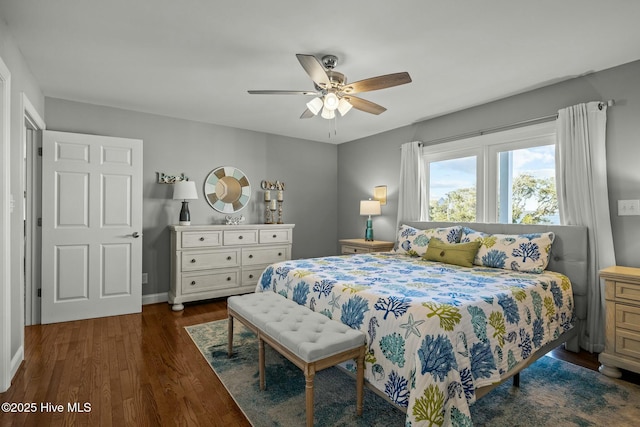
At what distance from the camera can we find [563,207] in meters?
3.08

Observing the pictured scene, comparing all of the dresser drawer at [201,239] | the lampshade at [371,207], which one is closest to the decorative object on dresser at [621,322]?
the lampshade at [371,207]

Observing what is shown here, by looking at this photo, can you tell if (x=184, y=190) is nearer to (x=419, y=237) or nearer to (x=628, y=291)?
(x=419, y=237)

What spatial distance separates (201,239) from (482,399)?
3456 millimetres

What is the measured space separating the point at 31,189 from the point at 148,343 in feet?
6.93

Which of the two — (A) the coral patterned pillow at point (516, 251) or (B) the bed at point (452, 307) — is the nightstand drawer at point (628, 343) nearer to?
(B) the bed at point (452, 307)

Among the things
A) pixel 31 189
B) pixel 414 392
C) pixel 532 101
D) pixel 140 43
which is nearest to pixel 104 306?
pixel 31 189

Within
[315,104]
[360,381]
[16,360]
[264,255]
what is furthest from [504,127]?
[16,360]

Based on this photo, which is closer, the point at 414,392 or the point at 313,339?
the point at 414,392

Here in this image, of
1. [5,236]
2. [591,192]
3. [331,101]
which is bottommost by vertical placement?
[5,236]

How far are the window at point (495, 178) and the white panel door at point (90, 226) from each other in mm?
3788

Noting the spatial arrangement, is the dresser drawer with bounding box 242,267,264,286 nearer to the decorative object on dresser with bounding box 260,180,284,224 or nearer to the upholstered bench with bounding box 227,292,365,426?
the decorative object on dresser with bounding box 260,180,284,224

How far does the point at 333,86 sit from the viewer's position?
101 inches

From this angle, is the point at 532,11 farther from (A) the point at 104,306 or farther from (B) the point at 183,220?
(A) the point at 104,306

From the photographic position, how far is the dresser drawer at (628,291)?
7.72 ft
